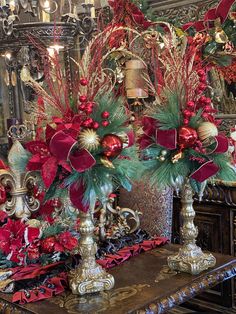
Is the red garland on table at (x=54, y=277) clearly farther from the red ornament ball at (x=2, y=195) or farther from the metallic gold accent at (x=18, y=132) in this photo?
the metallic gold accent at (x=18, y=132)

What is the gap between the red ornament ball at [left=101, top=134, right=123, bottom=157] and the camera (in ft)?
4.75

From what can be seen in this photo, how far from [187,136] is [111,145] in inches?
10.8

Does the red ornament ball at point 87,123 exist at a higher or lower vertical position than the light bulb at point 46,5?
lower

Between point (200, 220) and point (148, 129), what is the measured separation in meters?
1.48

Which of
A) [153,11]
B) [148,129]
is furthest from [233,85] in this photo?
[148,129]

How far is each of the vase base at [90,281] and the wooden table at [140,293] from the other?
0.07ft

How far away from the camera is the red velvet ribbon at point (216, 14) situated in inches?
109

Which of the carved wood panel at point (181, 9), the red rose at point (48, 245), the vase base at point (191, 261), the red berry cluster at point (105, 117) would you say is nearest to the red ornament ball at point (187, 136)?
the red berry cluster at point (105, 117)

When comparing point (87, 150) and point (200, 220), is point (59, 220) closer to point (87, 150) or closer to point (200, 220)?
point (87, 150)

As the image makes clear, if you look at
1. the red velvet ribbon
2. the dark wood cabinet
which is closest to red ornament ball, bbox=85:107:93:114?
the dark wood cabinet

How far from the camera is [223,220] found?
2879 mm

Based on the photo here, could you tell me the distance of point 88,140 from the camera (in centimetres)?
143

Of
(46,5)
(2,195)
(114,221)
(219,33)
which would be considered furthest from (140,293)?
(219,33)

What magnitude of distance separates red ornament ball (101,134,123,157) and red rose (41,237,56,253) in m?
0.50
